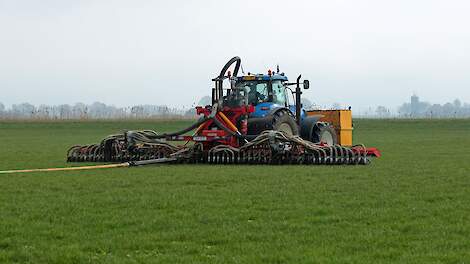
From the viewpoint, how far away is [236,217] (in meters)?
9.74

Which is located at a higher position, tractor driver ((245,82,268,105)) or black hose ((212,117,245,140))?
tractor driver ((245,82,268,105))

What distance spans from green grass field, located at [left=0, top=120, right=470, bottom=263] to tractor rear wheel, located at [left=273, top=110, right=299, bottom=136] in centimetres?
477

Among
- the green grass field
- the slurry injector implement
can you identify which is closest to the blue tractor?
the slurry injector implement

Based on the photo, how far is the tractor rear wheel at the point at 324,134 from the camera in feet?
75.5

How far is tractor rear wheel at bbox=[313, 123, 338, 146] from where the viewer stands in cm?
2302

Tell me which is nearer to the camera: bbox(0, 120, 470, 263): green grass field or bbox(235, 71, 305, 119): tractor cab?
bbox(0, 120, 470, 263): green grass field

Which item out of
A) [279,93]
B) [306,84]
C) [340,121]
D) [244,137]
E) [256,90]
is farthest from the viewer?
[340,121]

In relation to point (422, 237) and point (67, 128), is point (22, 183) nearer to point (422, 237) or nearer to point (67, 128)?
point (422, 237)

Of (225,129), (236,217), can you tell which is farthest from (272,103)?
(236,217)

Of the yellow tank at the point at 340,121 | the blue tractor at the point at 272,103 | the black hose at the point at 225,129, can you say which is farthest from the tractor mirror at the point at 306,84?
the black hose at the point at 225,129

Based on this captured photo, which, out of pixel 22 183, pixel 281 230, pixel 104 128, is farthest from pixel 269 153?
pixel 104 128

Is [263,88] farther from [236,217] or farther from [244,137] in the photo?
[236,217]

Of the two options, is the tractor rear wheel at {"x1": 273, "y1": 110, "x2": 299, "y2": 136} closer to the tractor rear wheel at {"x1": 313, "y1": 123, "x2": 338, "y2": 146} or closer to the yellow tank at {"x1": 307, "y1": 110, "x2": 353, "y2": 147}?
the tractor rear wheel at {"x1": 313, "y1": 123, "x2": 338, "y2": 146}

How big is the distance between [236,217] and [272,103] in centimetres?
1305
